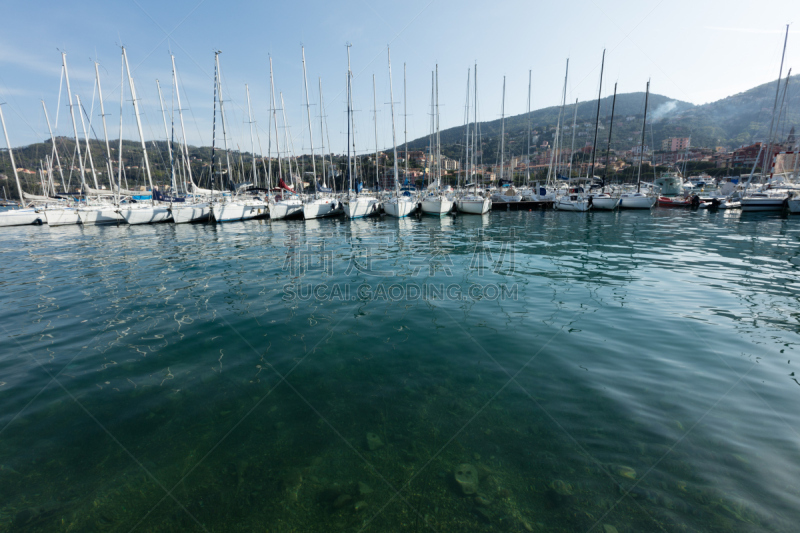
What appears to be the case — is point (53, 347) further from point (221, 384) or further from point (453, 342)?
point (453, 342)

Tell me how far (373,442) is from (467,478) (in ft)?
3.45

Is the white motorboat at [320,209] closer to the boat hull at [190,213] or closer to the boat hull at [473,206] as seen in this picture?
the boat hull at [190,213]

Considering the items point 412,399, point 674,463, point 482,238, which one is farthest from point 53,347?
point 482,238

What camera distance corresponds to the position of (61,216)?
101ft

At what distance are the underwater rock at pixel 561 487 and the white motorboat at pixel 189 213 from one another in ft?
112

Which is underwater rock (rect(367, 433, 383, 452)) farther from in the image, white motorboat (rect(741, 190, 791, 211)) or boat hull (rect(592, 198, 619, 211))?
white motorboat (rect(741, 190, 791, 211))

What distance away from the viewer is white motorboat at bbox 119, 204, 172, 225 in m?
29.7

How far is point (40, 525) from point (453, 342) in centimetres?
517

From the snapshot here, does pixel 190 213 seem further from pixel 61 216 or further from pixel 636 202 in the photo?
pixel 636 202

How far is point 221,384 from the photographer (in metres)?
4.76

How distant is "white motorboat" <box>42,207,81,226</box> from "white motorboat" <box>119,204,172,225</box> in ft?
16.3

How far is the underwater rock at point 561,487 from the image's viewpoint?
295cm

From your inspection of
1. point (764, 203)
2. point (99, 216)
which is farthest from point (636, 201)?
point (99, 216)

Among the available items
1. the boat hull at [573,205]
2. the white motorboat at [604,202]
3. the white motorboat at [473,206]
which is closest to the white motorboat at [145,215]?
the white motorboat at [473,206]
